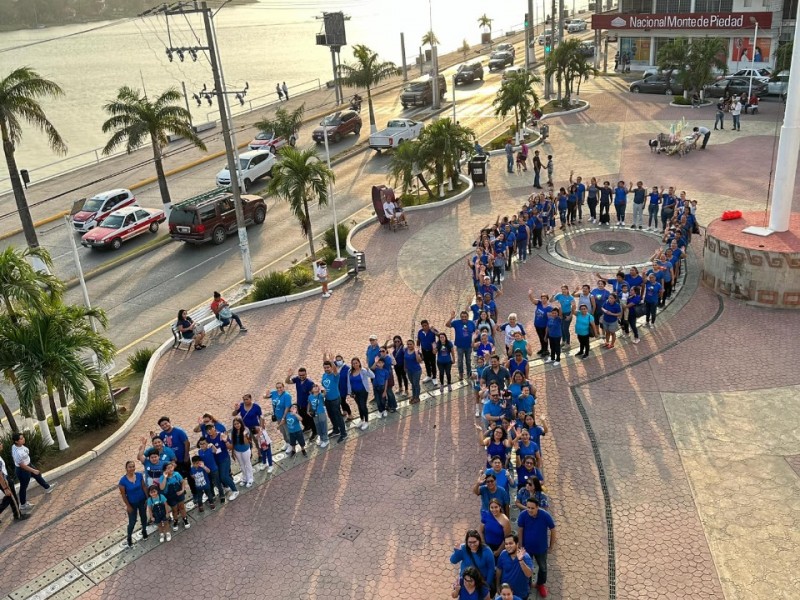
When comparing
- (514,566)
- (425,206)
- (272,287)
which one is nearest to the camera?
(514,566)

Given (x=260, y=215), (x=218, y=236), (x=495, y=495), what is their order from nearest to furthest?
(x=495, y=495), (x=218, y=236), (x=260, y=215)

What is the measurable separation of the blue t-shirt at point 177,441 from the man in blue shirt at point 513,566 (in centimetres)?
571

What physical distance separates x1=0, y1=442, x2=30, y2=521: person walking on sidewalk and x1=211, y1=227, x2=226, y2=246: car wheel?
51.0 ft

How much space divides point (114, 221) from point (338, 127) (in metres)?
15.6

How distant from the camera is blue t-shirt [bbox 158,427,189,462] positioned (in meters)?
11.9

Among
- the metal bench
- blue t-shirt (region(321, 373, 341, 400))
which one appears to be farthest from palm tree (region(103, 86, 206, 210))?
blue t-shirt (region(321, 373, 341, 400))

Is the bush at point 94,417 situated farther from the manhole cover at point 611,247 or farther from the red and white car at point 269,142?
the red and white car at point 269,142

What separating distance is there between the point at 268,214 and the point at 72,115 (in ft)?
135

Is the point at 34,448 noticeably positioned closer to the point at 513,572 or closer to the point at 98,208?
the point at 513,572

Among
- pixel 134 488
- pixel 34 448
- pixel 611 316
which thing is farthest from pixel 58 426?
pixel 611 316

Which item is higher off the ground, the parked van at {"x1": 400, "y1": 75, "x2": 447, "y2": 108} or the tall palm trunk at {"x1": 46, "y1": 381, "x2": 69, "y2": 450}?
the parked van at {"x1": 400, "y1": 75, "x2": 447, "y2": 108}

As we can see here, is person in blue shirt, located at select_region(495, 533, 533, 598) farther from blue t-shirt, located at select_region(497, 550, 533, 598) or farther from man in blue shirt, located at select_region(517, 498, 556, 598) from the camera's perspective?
man in blue shirt, located at select_region(517, 498, 556, 598)

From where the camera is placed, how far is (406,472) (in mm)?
12547

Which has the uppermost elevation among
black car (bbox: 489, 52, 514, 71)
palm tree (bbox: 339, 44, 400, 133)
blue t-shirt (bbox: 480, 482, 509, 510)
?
palm tree (bbox: 339, 44, 400, 133)
